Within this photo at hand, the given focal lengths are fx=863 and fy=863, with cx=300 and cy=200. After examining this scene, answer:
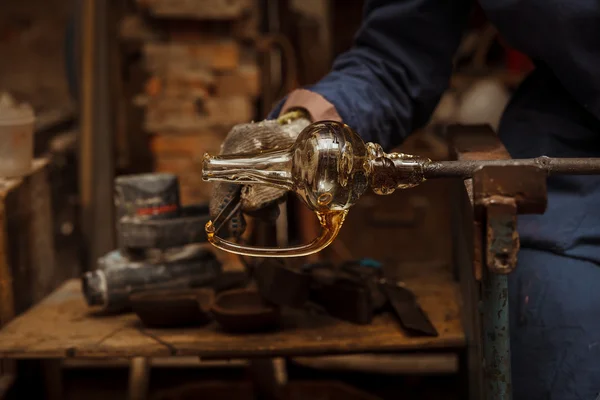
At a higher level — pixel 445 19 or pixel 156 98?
pixel 445 19

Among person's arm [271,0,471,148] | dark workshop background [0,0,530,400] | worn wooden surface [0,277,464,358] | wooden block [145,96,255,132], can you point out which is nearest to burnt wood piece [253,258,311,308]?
worn wooden surface [0,277,464,358]

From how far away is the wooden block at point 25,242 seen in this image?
5.42 ft

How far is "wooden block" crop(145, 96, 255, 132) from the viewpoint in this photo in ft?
9.98

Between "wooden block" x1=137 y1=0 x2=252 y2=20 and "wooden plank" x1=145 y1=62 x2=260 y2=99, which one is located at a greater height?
"wooden block" x1=137 y1=0 x2=252 y2=20

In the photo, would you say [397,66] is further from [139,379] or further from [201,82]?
[201,82]

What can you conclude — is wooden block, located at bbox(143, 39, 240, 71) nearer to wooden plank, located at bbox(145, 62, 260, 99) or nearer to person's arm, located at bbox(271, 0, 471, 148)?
wooden plank, located at bbox(145, 62, 260, 99)

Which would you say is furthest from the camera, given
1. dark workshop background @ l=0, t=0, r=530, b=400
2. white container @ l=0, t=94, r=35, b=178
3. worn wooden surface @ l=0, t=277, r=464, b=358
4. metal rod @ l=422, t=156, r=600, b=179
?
dark workshop background @ l=0, t=0, r=530, b=400

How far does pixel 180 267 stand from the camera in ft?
5.41

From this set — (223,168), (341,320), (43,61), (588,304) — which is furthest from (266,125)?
(43,61)

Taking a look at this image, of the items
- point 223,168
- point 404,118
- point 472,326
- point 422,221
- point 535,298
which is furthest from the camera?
point 422,221

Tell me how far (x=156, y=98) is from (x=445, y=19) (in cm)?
168

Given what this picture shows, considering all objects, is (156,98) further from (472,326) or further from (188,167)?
(472,326)

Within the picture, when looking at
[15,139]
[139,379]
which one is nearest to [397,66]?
[15,139]

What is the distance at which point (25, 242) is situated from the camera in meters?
1.78
